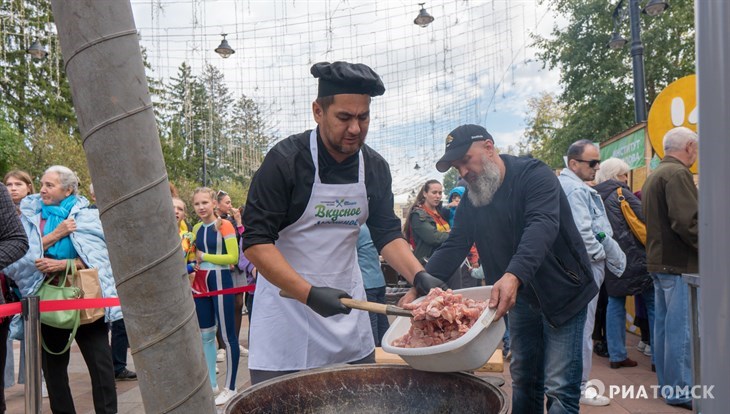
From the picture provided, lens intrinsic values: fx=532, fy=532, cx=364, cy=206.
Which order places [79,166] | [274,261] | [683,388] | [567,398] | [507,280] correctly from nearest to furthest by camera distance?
1. [274,261]
2. [507,280]
3. [567,398]
4. [683,388]
5. [79,166]

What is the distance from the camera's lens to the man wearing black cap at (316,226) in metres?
2.08

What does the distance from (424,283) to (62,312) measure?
280 cm

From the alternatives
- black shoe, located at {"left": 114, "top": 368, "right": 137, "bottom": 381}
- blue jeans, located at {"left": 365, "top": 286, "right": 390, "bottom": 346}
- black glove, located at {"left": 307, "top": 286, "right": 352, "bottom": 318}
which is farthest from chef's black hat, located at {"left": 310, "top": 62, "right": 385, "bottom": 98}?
black shoe, located at {"left": 114, "top": 368, "right": 137, "bottom": 381}

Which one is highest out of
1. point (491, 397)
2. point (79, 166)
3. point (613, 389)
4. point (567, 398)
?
point (79, 166)

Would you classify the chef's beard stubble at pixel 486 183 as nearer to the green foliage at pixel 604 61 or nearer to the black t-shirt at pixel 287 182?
the black t-shirt at pixel 287 182

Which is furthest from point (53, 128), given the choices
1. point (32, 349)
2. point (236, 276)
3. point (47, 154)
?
point (32, 349)

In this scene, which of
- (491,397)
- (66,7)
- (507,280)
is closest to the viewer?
(66,7)

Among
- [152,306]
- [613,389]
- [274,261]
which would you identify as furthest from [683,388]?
[152,306]

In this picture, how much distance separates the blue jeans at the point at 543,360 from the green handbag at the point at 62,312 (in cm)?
302

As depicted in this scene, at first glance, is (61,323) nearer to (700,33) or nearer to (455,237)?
(455,237)

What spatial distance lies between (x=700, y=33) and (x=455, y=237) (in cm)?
218

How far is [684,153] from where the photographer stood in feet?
14.2

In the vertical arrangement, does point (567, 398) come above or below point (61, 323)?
below

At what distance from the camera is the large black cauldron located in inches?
73.6
